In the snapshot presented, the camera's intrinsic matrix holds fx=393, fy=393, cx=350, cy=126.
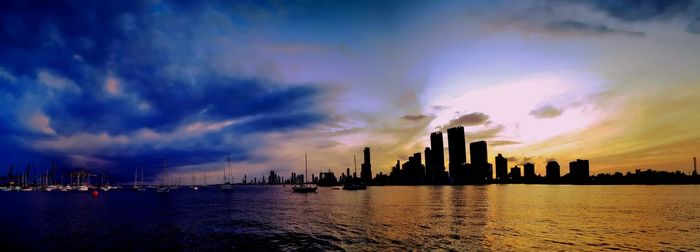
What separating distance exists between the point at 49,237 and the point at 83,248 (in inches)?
593

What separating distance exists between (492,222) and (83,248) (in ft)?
217

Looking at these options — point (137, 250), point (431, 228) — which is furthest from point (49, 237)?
point (431, 228)

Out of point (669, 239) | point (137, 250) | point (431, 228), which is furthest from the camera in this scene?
point (431, 228)

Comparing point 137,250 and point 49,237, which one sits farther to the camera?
point 49,237

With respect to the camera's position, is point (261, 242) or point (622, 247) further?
point (261, 242)

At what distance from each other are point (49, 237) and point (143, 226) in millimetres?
15857

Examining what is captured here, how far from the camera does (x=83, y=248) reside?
50344 millimetres

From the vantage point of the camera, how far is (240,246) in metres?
50.8

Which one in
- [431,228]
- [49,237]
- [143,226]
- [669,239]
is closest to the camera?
[669,239]

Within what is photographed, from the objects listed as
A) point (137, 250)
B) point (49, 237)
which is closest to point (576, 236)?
point (137, 250)

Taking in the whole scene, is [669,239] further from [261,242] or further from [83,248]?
[83,248]

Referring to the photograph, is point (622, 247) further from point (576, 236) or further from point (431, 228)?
point (431, 228)

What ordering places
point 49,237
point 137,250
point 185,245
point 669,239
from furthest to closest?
1. point 49,237
2. point 669,239
3. point 185,245
4. point 137,250

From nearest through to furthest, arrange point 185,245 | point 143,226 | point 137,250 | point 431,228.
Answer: point 137,250 < point 185,245 < point 431,228 < point 143,226
